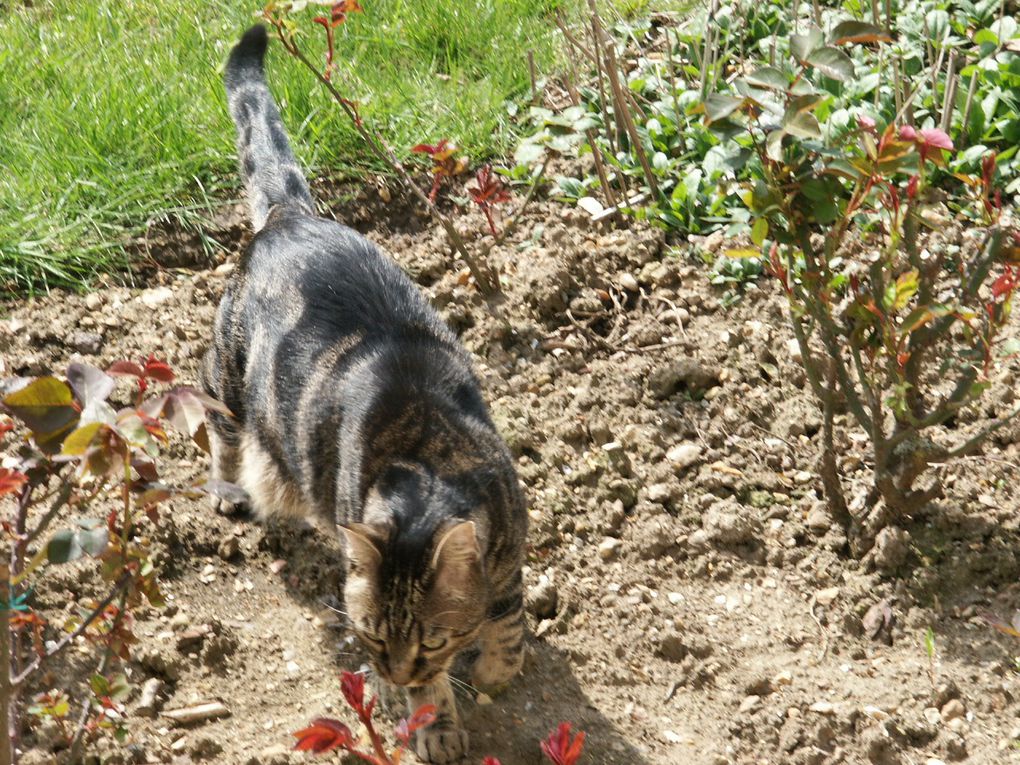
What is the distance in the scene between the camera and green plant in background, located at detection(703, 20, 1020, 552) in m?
2.91

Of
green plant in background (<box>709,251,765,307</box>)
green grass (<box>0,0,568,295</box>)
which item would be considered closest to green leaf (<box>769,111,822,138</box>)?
green plant in background (<box>709,251,765,307</box>)

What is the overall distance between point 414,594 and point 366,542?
7.7 inches

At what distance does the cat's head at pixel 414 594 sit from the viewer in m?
2.96

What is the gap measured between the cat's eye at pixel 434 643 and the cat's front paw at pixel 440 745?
29cm

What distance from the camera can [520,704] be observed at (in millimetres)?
3500

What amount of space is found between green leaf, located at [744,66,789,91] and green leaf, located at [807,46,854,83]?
8cm

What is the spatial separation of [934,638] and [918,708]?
243mm

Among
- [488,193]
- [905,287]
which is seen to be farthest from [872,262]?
[488,193]

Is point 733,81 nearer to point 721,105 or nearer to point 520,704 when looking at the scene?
point 721,105

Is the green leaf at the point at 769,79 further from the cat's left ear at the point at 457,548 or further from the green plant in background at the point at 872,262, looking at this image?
the cat's left ear at the point at 457,548

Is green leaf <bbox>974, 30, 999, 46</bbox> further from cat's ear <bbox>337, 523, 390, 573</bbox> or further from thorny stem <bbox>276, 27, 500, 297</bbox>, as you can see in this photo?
cat's ear <bbox>337, 523, 390, 573</bbox>

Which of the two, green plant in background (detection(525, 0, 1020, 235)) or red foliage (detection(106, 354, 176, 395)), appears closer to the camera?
red foliage (detection(106, 354, 176, 395))

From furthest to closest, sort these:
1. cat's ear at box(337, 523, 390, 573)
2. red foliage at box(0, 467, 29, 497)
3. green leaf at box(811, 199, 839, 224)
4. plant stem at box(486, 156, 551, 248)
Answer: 1. plant stem at box(486, 156, 551, 248)
2. green leaf at box(811, 199, 839, 224)
3. cat's ear at box(337, 523, 390, 573)
4. red foliage at box(0, 467, 29, 497)


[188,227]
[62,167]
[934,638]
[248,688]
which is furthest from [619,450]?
[62,167]
